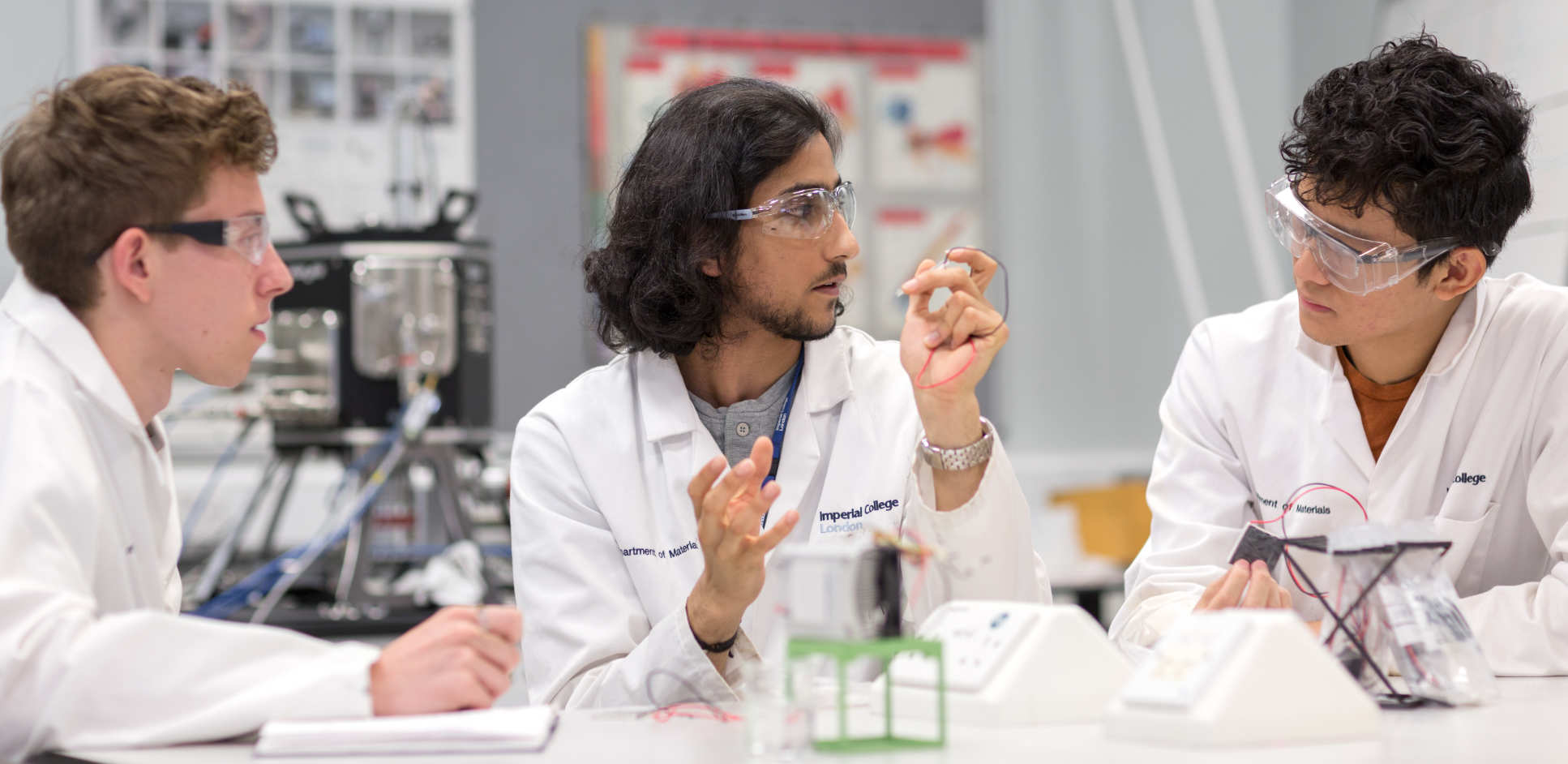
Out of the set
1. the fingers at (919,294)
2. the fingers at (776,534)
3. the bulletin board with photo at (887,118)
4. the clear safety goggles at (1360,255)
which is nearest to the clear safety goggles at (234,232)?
the fingers at (776,534)

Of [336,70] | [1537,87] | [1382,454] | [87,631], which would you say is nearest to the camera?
[87,631]

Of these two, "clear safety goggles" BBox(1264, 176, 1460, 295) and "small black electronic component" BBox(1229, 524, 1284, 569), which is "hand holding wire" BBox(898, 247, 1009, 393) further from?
"clear safety goggles" BBox(1264, 176, 1460, 295)

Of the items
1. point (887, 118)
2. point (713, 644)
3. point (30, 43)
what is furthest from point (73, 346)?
point (887, 118)

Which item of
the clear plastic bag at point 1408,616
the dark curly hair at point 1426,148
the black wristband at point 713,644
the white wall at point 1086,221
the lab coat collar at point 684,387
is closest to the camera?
the clear plastic bag at point 1408,616

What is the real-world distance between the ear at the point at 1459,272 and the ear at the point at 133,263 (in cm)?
159

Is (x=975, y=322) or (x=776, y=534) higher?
(x=975, y=322)

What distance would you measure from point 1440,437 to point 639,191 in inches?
46.5

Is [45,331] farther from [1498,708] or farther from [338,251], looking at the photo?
[338,251]

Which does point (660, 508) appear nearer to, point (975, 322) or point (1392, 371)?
point (975, 322)

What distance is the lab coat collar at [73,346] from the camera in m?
1.39

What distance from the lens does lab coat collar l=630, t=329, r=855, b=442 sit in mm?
1938

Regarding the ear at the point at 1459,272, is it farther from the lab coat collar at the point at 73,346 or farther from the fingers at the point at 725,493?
the lab coat collar at the point at 73,346

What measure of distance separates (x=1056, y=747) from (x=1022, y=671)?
0.11 metres

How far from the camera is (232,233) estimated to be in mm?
1494
